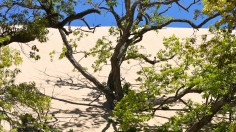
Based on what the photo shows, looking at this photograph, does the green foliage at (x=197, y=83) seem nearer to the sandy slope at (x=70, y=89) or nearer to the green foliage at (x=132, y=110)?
the green foliage at (x=132, y=110)

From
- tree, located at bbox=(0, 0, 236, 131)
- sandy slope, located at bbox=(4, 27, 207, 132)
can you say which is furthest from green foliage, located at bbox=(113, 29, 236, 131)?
sandy slope, located at bbox=(4, 27, 207, 132)

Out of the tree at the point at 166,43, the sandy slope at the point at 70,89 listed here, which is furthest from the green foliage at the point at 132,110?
the sandy slope at the point at 70,89

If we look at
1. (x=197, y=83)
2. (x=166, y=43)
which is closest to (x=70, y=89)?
(x=166, y=43)

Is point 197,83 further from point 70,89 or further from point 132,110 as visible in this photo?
point 70,89

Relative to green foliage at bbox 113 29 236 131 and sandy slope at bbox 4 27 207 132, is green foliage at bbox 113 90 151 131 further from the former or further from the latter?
sandy slope at bbox 4 27 207 132

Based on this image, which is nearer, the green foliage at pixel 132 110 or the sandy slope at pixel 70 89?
the green foliage at pixel 132 110

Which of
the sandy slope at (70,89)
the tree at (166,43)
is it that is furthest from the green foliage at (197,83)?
the sandy slope at (70,89)

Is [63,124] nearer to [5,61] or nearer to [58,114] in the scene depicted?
[58,114]

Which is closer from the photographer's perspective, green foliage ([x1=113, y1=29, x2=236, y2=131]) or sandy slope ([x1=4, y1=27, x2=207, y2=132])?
green foliage ([x1=113, y1=29, x2=236, y2=131])

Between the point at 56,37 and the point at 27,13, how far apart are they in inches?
832

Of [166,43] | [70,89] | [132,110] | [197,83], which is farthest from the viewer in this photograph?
[70,89]

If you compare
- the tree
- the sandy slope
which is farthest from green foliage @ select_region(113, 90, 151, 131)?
the sandy slope

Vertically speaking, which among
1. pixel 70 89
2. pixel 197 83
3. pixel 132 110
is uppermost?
pixel 197 83

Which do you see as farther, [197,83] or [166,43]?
[166,43]
